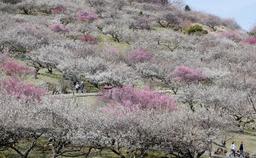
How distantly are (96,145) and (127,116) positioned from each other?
343 cm

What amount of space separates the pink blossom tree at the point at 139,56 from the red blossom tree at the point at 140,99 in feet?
73.5

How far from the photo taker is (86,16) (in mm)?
110188

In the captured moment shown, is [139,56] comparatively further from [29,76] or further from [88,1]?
[88,1]

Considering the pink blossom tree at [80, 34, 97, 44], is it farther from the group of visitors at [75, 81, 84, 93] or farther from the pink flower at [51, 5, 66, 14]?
the group of visitors at [75, 81, 84, 93]

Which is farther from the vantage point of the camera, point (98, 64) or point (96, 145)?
point (98, 64)

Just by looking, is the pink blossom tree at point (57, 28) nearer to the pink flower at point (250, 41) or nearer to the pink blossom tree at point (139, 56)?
the pink blossom tree at point (139, 56)

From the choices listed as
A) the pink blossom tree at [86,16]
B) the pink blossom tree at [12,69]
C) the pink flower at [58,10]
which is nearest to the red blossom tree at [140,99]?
the pink blossom tree at [12,69]

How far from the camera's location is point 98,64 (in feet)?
226

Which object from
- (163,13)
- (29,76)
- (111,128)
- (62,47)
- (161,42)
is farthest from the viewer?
(163,13)

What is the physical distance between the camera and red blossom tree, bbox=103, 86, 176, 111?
2037 inches

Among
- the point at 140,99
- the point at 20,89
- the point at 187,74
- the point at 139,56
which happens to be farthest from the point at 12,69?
the point at 187,74

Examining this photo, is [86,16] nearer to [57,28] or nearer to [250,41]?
[57,28]

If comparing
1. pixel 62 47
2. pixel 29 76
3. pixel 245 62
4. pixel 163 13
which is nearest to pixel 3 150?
pixel 29 76

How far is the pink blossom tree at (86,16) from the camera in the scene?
10825cm
